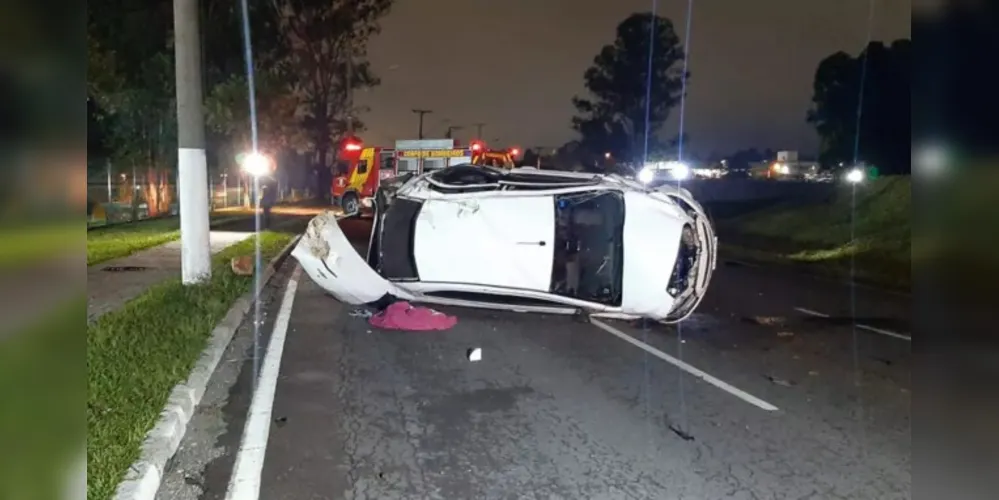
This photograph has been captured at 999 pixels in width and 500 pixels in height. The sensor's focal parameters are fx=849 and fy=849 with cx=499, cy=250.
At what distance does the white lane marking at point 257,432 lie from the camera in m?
4.83

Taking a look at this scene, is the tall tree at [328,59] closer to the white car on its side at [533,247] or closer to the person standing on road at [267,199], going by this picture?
the person standing on road at [267,199]

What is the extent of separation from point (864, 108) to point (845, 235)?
10.5 metres

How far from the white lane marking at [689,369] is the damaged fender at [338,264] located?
2.55 meters

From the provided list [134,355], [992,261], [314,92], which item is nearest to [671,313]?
[134,355]

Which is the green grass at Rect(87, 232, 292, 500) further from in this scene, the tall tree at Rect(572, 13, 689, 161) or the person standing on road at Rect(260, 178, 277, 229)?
the tall tree at Rect(572, 13, 689, 161)

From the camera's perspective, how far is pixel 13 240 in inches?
82.0

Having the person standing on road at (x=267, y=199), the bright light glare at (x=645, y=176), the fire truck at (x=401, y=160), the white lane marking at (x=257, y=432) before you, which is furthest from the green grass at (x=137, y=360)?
the person standing on road at (x=267, y=199)

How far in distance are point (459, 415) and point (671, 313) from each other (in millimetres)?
4300

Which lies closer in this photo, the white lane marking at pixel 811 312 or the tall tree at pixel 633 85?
the white lane marking at pixel 811 312

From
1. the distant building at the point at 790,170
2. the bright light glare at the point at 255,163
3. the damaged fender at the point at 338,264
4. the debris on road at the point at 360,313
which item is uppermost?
the distant building at the point at 790,170

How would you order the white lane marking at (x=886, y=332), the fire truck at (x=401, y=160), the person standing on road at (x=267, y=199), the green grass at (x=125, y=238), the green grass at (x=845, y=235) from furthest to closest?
the person standing on road at (x=267, y=199), the fire truck at (x=401, y=160), the green grass at (x=845, y=235), the green grass at (x=125, y=238), the white lane marking at (x=886, y=332)

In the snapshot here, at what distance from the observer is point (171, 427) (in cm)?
549

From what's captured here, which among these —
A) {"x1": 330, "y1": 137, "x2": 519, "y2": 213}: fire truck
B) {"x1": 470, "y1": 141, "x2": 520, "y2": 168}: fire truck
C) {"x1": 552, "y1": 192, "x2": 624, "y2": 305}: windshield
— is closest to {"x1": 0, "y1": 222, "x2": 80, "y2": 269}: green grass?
{"x1": 552, "y1": 192, "x2": 624, "y2": 305}: windshield

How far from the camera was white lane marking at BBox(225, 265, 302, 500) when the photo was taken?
4.83m
